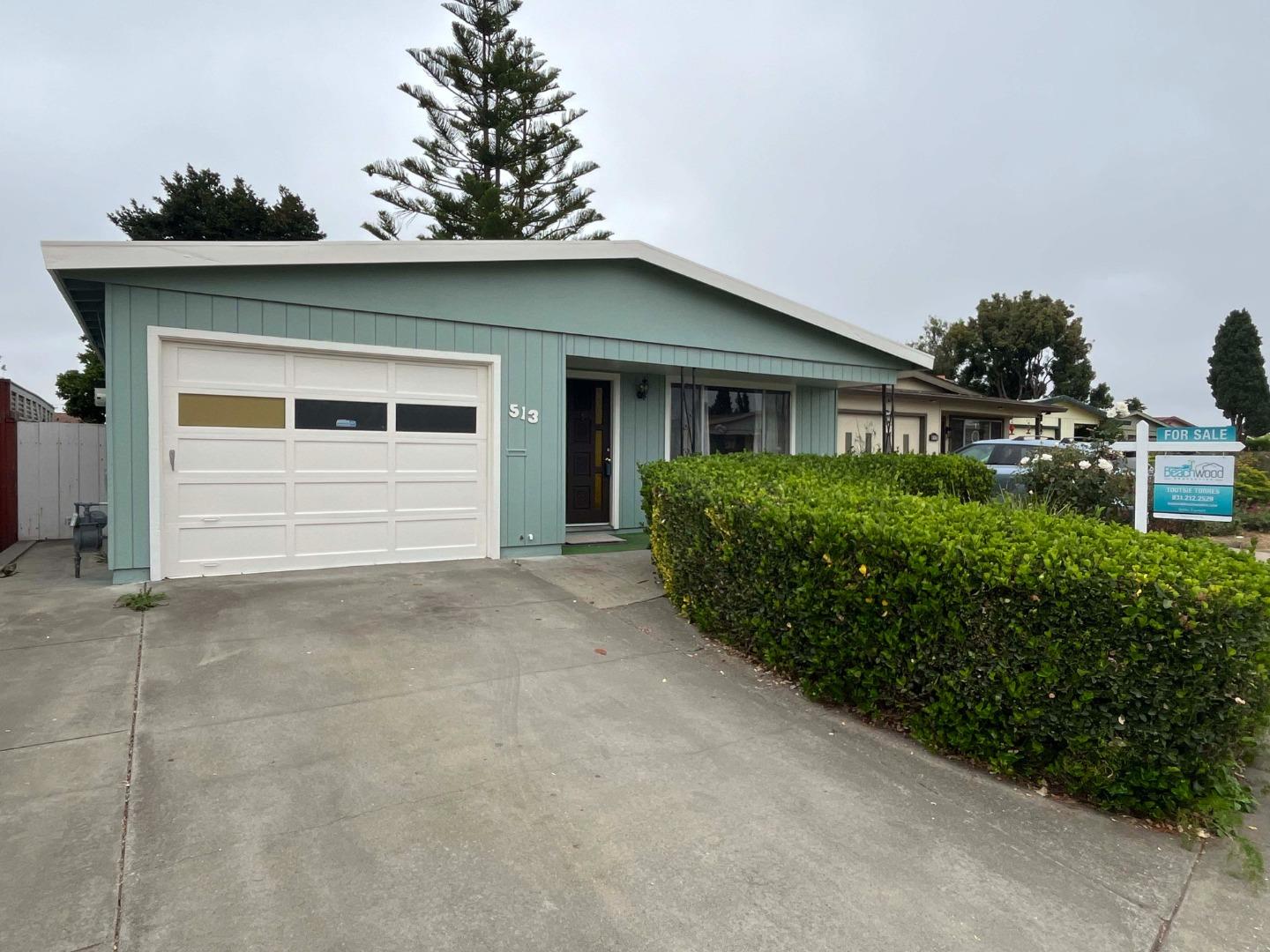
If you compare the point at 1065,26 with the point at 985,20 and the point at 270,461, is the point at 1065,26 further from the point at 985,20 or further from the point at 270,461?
the point at 270,461

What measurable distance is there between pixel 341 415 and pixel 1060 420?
74.3 ft

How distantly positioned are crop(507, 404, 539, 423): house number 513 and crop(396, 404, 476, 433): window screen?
399mm

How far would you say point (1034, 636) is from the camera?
291cm

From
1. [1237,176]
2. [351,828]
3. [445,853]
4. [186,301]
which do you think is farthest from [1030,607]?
[1237,176]

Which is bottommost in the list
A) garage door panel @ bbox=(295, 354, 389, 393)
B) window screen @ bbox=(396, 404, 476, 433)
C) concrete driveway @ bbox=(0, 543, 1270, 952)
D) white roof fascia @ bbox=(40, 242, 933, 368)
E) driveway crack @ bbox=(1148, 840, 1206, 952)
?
driveway crack @ bbox=(1148, 840, 1206, 952)

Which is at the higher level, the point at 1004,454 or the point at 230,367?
the point at 230,367

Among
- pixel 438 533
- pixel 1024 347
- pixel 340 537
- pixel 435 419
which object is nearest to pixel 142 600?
pixel 340 537

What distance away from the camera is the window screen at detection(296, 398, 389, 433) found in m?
6.57

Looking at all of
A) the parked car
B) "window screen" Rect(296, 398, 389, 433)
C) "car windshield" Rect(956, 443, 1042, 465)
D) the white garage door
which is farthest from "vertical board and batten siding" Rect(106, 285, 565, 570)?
"car windshield" Rect(956, 443, 1042, 465)

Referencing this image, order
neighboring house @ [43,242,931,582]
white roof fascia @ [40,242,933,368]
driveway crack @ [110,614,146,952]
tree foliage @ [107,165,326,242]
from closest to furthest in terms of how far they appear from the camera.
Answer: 1. driveway crack @ [110,614,146,952]
2. white roof fascia @ [40,242,933,368]
3. neighboring house @ [43,242,931,582]
4. tree foliage @ [107,165,326,242]

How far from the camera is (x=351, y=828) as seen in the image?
2.53 m

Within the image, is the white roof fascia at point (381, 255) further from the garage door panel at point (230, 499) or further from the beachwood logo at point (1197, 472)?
the beachwood logo at point (1197, 472)

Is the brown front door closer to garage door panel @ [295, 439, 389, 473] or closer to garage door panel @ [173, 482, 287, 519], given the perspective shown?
garage door panel @ [295, 439, 389, 473]

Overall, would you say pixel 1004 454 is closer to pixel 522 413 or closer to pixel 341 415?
pixel 522 413
